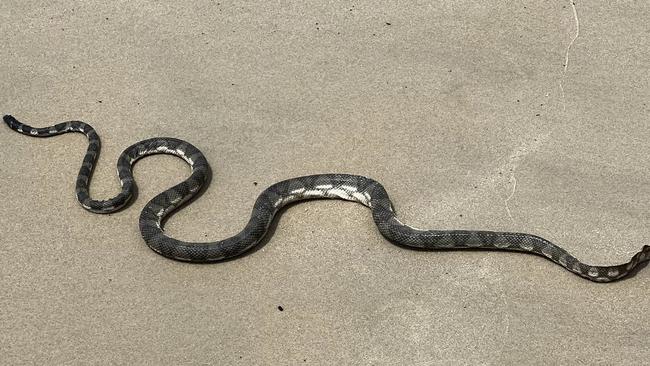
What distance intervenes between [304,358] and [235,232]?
2.90 metres

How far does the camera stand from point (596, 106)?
16.7m

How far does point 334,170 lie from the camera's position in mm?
15477

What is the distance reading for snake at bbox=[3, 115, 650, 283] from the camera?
531 inches

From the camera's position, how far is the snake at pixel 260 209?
44.3 ft

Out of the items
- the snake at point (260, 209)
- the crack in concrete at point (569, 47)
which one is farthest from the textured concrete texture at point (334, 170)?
the snake at point (260, 209)

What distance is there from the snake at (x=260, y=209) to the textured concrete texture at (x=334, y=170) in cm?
20

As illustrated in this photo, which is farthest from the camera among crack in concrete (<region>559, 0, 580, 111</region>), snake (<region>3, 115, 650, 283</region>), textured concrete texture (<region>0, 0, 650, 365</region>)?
crack in concrete (<region>559, 0, 580, 111</region>)

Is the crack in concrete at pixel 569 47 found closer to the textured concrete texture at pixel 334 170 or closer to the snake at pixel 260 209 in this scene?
the textured concrete texture at pixel 334 170

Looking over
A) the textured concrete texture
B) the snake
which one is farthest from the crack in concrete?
the snake

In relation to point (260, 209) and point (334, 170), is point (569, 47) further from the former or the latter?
point (260, 209)

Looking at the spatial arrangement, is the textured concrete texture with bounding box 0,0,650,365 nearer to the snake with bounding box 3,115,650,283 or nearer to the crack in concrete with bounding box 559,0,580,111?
the crack in concrete with bounding box 559,0,580,111

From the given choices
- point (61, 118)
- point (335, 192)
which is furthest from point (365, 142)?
point (61, 118)

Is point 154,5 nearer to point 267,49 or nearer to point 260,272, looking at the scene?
point 267,49

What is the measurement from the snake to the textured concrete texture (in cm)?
20
